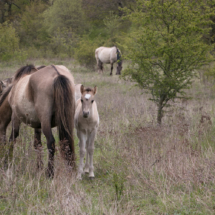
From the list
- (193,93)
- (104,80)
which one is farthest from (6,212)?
(104,80)

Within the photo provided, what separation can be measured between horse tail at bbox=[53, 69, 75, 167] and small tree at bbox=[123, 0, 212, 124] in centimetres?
277

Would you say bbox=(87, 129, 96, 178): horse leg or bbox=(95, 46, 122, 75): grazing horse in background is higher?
bbox=(95, 46, 122, 75): grazing horse in background

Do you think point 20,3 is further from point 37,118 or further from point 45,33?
point 37,118

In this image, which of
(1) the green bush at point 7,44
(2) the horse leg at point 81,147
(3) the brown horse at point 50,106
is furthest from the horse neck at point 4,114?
(1) the green bush at point 7,44

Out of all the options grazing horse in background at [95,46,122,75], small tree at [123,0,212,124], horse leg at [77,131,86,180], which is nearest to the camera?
horse leg at [77,131,86,180]

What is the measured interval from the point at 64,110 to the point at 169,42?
10.9ft

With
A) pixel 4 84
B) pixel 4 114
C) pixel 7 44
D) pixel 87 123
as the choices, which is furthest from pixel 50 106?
pixel 7 44

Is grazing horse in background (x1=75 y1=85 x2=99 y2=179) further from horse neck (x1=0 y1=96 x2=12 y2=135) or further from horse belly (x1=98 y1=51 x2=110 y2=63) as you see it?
horse belly (x1=98 y1=51 x2=110 y2=63)

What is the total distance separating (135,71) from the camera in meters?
7.30

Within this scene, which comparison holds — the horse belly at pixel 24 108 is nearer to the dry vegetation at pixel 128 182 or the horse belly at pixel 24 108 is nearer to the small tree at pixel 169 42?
the dry vegetation at pixel 128 182

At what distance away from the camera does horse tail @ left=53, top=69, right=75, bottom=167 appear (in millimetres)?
4473

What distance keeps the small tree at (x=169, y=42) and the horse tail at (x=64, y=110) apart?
109 inches

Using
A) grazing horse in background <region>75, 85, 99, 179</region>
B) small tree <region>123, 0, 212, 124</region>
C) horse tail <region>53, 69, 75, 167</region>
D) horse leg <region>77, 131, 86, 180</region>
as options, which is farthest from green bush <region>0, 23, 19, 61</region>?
horse tail <region>53, 69, 75, 167</region>

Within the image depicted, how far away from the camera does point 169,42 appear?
662cm
